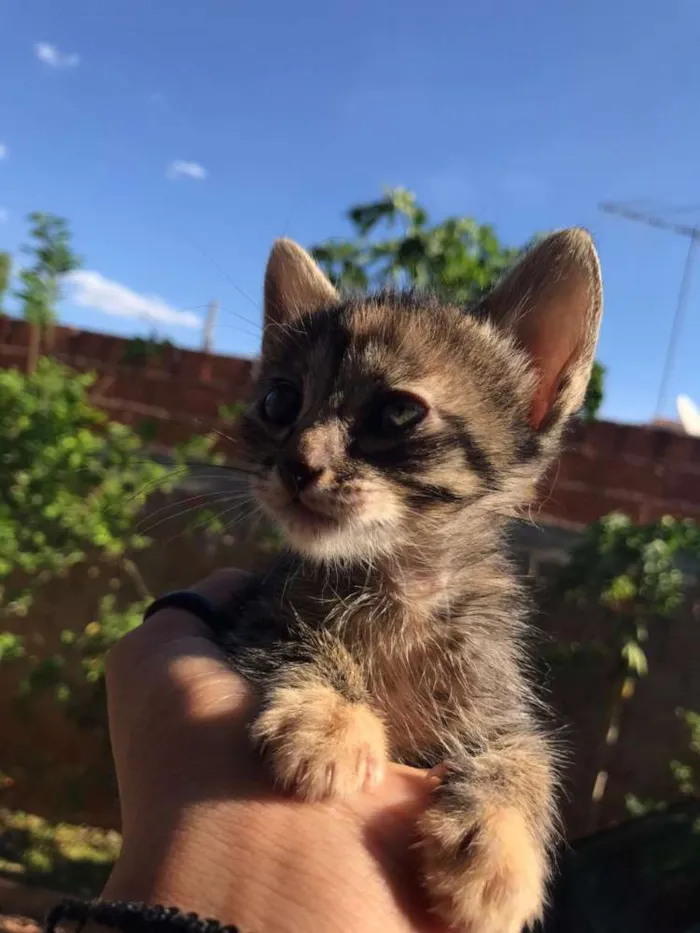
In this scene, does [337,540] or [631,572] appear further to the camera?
[631,572]

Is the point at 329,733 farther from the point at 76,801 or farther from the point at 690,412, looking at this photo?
the point at 690,412

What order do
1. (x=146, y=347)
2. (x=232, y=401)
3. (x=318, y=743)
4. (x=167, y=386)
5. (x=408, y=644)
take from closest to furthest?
1. (x=318, y=743)
2. (x=408, y=644)
3. (x=146, y=347)
4. (x=232, y=401)
5. (x=167, y=386)

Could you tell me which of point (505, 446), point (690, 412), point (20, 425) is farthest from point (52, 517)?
point (690, 412)

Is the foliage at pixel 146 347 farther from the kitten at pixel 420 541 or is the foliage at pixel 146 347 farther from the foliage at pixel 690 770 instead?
the foliage at pixel 690 770

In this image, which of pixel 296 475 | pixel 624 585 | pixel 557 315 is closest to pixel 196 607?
pixel 296 475

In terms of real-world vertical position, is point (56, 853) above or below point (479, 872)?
below

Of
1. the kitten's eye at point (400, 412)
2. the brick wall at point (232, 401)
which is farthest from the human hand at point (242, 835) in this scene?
the brick wall at point (232, 401)

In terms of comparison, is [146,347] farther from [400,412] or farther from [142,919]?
[142,919]
